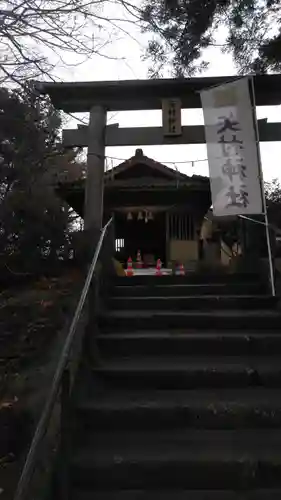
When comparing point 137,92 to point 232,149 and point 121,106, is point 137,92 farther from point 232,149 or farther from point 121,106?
point 232,149

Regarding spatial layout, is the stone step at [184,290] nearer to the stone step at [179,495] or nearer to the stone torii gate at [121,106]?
the stone torii gate at [121,106]

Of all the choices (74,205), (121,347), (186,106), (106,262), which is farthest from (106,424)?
(74,205)

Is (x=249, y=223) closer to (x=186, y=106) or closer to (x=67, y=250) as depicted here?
(x=186, y=106)

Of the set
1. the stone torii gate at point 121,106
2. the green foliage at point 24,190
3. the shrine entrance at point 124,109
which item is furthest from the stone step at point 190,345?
the green foliage at point 24,190

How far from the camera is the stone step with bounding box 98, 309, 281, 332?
4.64 metres

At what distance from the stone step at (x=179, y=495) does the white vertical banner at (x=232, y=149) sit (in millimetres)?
3890

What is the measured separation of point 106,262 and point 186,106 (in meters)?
3.01

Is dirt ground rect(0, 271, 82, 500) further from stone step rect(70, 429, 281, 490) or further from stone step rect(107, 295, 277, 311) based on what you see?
stone step rect(107, 295, 277, 311)

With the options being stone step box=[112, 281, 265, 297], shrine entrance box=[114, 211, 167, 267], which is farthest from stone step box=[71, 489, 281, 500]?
shrine entrance box=[114, 211, 167, 267]

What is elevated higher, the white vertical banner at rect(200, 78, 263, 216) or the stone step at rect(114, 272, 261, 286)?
the white vertical banner at rect(200, 78, 263, 216)

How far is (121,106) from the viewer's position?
706 cm

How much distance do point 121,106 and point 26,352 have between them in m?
4.22

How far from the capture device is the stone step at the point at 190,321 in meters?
4.64

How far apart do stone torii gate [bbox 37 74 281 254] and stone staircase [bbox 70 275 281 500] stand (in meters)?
2.17
